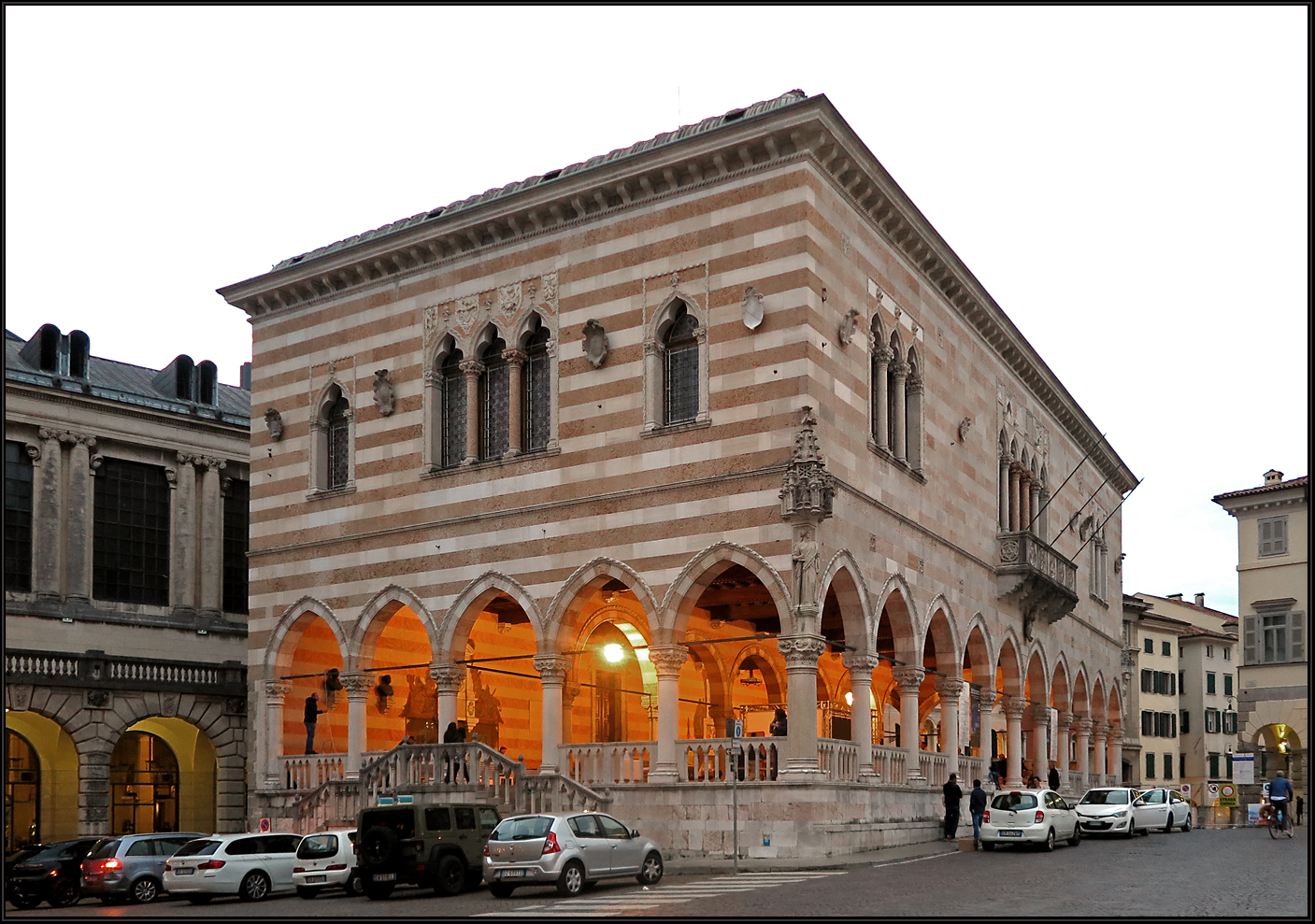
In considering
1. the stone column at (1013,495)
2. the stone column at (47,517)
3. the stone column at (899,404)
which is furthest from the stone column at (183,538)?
the stone column at (1013,495)

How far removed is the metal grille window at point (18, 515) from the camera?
4066cm

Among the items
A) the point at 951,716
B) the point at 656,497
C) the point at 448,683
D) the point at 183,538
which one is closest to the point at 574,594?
the point at 656,497

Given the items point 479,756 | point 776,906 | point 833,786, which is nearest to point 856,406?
point 833,786

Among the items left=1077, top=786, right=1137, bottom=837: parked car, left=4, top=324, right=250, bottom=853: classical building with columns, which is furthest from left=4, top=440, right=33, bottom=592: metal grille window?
left=1077, top=786, right=1137, bottom=837: parked car

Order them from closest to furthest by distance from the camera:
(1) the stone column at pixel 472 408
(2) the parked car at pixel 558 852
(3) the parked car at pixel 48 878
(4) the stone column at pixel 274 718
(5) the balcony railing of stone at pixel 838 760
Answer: (2) the parked car at pixel 558 852, (3) the parked car at pixel 48 878, (5) the balcony railing of stone at pixel 838 760, (1) the stone column at pixel 472 408, (4) the stone column at pixel 274 718

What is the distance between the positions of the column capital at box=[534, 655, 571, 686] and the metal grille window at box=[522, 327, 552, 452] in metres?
4.47

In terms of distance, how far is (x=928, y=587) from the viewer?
3216cm

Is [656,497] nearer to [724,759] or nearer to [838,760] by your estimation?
[724,759]

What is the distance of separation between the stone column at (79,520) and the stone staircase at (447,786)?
13.8 meters

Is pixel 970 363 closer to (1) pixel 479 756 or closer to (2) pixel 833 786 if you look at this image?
(2) pixel 833 786

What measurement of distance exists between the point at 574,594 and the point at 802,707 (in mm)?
5568

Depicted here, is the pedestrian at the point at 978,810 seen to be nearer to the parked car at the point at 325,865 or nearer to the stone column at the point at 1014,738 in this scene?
the stone column at the point at 1014,738

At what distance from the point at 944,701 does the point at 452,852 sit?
13.4 meters

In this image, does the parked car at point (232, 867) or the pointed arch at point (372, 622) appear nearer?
Answer: the parked car at point (232, 867)
